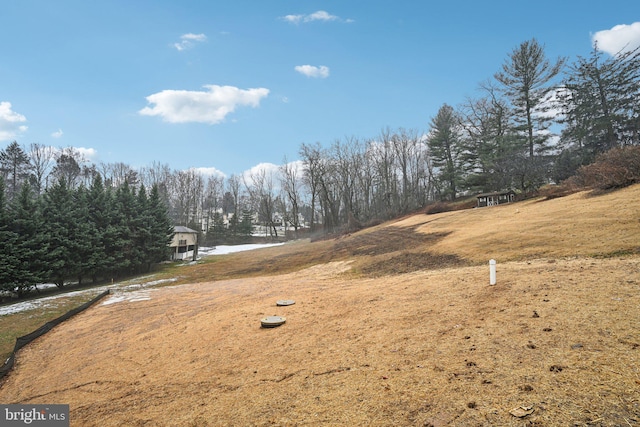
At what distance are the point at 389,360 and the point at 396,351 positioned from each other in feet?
0.92

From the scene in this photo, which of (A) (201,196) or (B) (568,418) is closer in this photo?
Answer: (B) (568,418)

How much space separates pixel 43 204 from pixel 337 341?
2253 centimetres

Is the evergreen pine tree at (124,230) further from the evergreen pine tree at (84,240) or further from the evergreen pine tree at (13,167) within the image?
the evergreen pine tree at (13,167)

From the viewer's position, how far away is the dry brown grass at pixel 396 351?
3264mm

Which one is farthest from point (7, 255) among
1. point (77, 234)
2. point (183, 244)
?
point (183, 244)

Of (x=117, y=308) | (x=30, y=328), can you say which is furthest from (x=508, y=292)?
(x=30, y=328)

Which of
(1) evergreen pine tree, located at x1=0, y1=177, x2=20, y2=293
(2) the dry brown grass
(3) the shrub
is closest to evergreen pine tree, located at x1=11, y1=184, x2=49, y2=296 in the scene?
(1) evergreen pine tree, located at x1=0, y1=177, x2=20, y2=293

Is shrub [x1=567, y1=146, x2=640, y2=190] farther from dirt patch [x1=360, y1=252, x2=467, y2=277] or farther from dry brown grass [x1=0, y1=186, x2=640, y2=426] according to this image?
dirt patch [x1=360, y1=252, x2=467, y2=277]

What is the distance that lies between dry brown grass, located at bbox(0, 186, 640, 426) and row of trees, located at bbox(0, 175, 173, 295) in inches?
385

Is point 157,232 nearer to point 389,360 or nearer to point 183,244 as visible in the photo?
point 183,244

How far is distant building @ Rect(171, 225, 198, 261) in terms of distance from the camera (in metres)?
32.9

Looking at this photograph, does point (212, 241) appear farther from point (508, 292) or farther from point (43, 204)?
point (508, 292)

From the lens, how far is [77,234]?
20125 millimetres

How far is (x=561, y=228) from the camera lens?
1099 centimetres
